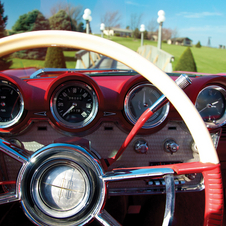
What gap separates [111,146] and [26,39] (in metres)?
1.50

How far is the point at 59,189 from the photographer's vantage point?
1.16 meters

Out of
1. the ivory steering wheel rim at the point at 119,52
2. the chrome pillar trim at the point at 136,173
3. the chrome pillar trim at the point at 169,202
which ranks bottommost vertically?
the chrome pillar trim at the point at 169,202

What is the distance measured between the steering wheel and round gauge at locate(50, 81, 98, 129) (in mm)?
922

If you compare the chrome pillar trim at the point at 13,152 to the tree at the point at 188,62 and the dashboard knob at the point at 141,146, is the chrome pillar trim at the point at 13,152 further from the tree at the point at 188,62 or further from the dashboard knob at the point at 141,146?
the tree at the point at 188,62

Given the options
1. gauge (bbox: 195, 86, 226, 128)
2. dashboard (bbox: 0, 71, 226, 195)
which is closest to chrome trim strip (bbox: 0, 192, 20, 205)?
dashboard (bbox: 0, 71, 226, 195)

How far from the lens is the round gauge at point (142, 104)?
2098 millimetres

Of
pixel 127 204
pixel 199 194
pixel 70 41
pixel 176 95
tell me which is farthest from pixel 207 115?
pixel 70 41

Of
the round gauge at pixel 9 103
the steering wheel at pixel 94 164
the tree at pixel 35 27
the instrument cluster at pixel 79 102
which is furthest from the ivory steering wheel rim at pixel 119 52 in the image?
the tree at pixel 35 27

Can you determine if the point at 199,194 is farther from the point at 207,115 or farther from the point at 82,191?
the point at 82,191

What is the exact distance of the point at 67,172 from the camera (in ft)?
3.88

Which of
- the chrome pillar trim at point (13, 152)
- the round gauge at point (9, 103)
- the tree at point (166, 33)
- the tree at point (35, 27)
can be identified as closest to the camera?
the chrome pillar trim at point (13, 152)

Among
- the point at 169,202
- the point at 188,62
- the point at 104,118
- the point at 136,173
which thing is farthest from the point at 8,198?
the point at 188,62

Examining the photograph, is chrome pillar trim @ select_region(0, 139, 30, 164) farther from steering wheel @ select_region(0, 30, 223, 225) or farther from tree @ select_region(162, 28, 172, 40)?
tree @ select_region(162, 28, 172, 40)

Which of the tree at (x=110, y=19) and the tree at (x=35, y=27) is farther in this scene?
the tree at (x=110, y=19)
